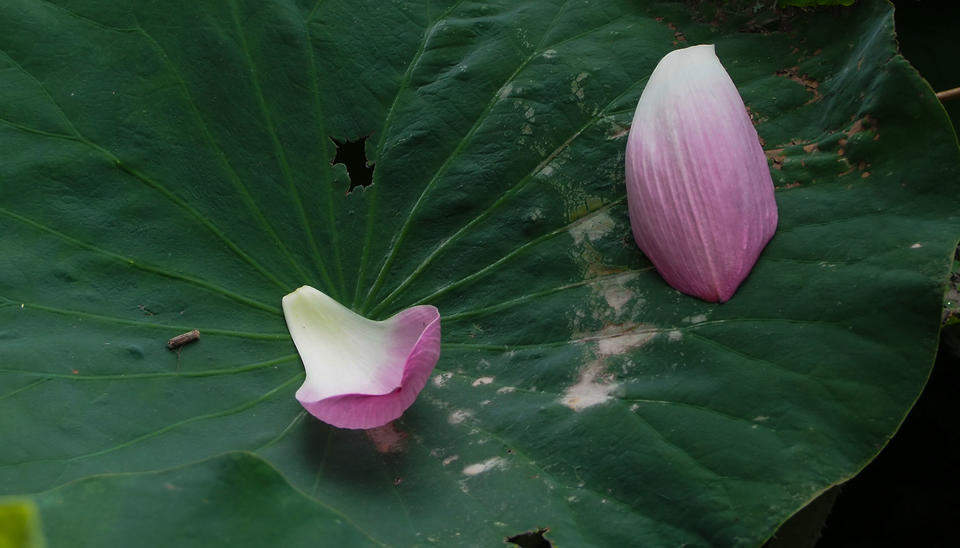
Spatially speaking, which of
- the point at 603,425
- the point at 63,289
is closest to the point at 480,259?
the point at 603,425

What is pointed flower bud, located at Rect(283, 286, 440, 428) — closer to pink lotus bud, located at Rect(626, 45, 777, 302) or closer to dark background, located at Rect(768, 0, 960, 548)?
pink lotus bud, located at Rect(626, 45, 777, 302)

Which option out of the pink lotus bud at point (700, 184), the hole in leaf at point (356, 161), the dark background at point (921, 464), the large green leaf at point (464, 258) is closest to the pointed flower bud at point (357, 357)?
the large green leaf at point (464, 258)

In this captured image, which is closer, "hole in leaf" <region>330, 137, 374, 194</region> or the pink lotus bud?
the pink lotus bud

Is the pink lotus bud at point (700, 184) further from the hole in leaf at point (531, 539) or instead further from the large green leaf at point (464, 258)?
the hole in leaf at point (531, 539)

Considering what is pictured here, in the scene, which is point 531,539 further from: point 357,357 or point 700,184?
point 700,184

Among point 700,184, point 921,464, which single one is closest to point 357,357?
point 700,184

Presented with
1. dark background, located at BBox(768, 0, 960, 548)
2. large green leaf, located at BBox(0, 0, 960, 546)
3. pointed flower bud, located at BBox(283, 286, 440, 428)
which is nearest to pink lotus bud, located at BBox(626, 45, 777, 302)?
large green leaf, located at BBox(0, 0, 960, 546)
